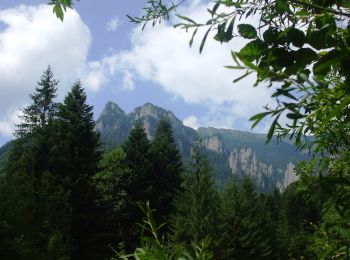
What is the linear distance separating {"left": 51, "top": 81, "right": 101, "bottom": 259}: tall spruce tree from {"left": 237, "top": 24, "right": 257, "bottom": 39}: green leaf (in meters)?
30.8

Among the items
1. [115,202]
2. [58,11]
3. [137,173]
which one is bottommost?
[58,11]

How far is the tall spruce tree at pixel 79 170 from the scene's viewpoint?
3266cm

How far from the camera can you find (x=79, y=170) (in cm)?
3478

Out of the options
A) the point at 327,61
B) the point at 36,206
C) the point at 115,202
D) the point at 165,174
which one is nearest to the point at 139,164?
the point at 165,174

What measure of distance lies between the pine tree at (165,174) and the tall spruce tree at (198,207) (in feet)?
41.0

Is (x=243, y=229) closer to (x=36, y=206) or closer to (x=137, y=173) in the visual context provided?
(x=137, y=173)

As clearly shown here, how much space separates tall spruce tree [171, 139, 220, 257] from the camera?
26703 millimetres

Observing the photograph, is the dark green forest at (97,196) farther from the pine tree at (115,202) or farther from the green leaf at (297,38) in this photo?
the green leaf at (297,38)

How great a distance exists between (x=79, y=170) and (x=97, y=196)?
2461mm

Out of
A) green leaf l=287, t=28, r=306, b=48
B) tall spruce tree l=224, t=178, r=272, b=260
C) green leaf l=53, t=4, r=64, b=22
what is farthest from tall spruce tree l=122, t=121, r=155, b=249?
green leaf l=287, t=28, r=306, b=48

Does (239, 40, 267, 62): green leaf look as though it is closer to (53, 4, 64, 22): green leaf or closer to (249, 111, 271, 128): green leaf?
(249, 111, 271, 128): green leaf

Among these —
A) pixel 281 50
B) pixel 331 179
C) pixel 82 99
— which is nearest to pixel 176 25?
pixel 281 50

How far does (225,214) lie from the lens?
40.0 metres

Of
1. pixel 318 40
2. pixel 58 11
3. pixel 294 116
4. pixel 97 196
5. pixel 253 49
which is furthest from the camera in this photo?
pixel 97 196
